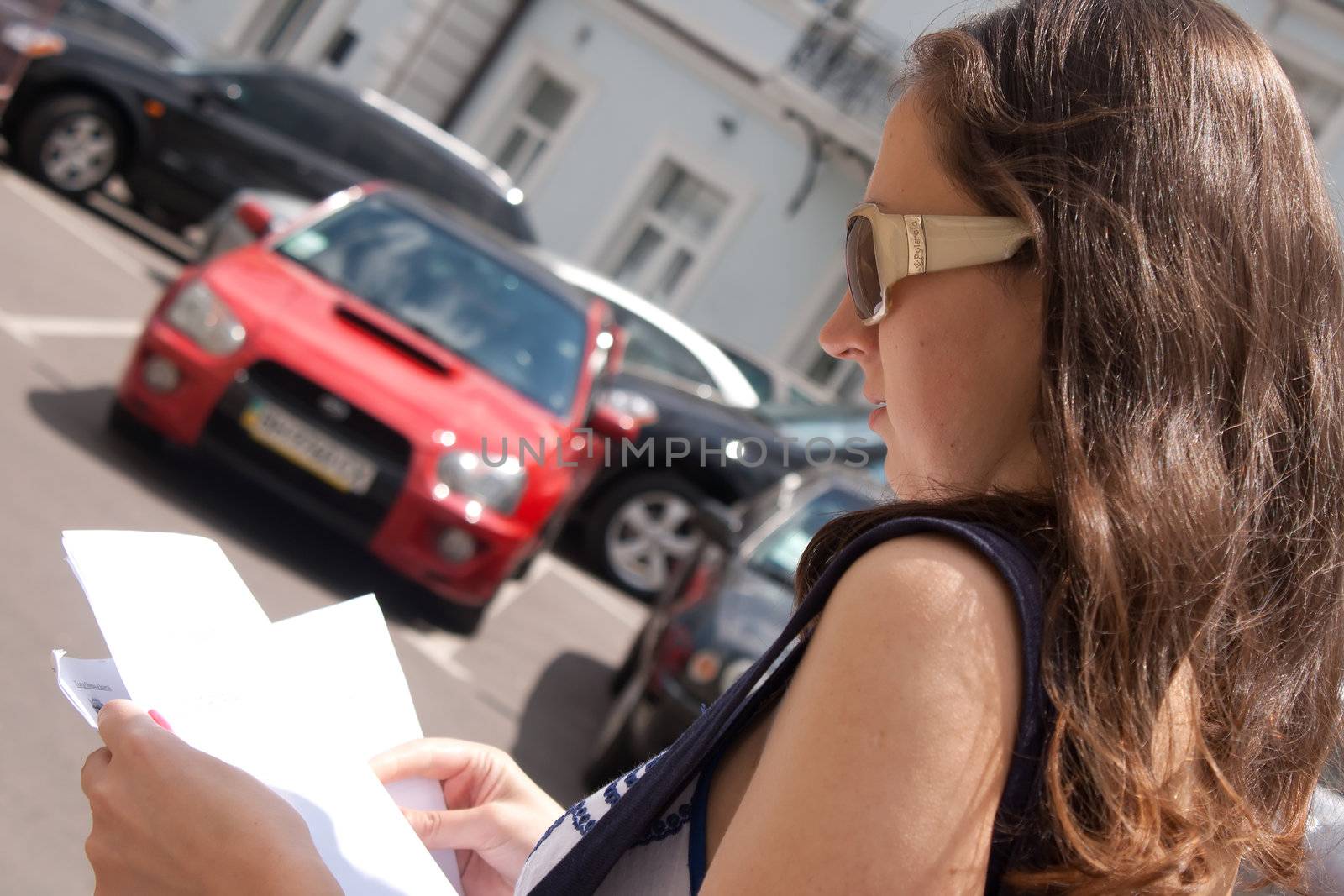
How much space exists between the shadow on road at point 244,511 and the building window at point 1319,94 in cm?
1479

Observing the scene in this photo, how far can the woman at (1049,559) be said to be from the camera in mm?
943

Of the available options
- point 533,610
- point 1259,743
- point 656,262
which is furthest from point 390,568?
point 656,262

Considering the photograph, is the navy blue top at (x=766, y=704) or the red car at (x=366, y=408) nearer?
the navy blue top at (x=766, y=704)

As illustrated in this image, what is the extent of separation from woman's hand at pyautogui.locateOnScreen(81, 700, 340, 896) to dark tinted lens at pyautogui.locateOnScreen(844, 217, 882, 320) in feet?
2.46

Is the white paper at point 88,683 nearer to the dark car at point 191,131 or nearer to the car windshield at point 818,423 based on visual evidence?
the car windshield at point 818,423

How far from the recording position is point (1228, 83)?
1158 mm

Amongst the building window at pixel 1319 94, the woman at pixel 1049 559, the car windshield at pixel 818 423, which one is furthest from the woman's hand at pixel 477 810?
the building window at pixel 1319 94

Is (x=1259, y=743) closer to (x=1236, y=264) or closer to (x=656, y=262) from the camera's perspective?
(x=1236, y=264)

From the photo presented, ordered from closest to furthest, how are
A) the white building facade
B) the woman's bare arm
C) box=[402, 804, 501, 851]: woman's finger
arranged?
the woman's bare arm, box=[402, 804, 501, 851]: woman's finger, the white building facade

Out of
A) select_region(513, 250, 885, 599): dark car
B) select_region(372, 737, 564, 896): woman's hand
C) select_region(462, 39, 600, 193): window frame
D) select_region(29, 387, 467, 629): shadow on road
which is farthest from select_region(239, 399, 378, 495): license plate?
select_region(462, 39, 600, 193): window frame

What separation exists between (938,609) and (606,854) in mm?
414

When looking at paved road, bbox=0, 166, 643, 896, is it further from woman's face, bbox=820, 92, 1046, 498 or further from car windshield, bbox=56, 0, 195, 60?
car windshield, bbox=56, 0, 195, 60

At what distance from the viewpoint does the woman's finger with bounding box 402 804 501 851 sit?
5.07 feet

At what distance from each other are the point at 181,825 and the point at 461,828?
0.50 meters
